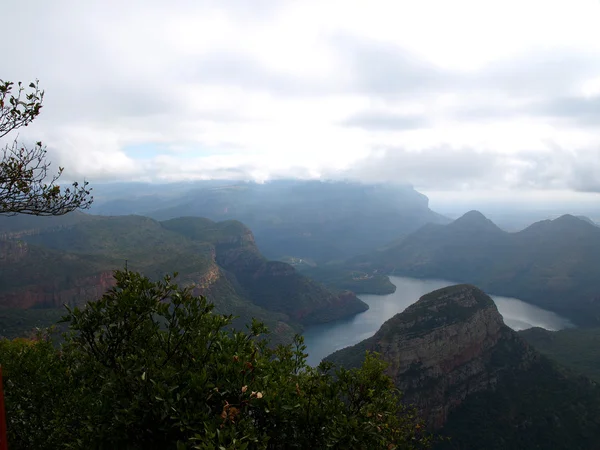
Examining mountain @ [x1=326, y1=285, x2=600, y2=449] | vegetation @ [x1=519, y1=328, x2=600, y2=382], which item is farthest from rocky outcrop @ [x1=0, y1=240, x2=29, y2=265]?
vegetation @ [x1=519, y1=328, x2=600, y2=382]

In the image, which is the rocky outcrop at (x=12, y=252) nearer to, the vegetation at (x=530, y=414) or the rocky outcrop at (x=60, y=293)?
the rocky outcrop at (x=60, y=293)

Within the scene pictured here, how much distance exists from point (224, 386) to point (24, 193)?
914 centimetres

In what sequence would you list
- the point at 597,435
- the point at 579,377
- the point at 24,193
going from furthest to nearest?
1. the point at 579,377
2. the point at 597,435
3. the point at 24,193

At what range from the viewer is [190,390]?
25.8 ft

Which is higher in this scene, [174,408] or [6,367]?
[174,408]

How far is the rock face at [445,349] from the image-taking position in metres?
69.2

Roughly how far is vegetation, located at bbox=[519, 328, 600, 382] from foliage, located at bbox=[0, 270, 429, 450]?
10772cm

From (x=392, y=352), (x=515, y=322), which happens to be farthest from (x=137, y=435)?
(x=515, y=322)

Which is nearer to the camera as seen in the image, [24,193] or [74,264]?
[24,193]

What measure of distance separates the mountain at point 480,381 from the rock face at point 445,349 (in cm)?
17

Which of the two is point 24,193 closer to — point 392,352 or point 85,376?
point 85,376

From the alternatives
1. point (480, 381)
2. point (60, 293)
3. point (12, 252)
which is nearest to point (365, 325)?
point (480, 381)

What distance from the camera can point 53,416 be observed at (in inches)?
496

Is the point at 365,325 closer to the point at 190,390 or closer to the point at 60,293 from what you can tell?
the point at 60,293
